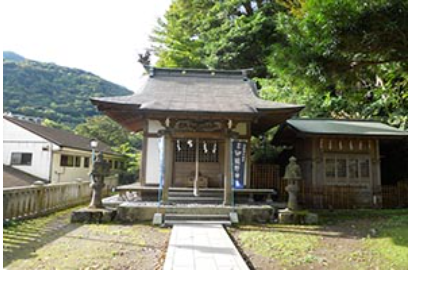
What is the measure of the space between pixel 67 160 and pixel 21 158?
229 centimetres

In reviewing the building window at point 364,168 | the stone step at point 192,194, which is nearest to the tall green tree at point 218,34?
the building window at point 364,168

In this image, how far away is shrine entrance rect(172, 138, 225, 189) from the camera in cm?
977

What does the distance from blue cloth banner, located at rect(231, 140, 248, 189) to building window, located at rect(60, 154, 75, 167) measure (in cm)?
1254

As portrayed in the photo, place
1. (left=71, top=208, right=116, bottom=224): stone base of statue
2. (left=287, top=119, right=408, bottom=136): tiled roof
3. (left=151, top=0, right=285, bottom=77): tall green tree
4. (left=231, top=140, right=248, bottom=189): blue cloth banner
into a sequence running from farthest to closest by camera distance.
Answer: (left=151, top=0, right=285, bottom=77): tall green tree → (left=287, top=119, right=408, bottom=136): tiled roof → (left=231, top=140, right=248, bottom=189): blue cloth banner → (left=71, top=208, right=116, bottom=224): stone base of statue

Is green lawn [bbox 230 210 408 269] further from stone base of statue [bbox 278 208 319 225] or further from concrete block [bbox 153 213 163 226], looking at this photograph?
concrete block [bbox 153 213 163 226]

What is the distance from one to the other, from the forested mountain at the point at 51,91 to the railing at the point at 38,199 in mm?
30304

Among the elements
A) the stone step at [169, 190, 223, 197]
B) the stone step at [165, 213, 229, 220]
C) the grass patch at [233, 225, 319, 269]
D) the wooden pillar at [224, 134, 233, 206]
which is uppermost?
the wooden pillar at [224, 134, 233, 206]

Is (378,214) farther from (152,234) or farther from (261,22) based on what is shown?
(261,22)

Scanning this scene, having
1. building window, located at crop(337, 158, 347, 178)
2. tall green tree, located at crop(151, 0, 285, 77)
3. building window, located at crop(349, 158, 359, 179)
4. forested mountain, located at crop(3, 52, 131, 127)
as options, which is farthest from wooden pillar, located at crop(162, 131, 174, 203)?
forested mountain, located at crop(3, 52, 131, 127)

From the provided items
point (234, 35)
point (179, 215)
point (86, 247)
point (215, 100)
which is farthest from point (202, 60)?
point (86, 247)

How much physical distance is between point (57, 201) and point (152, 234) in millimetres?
4760

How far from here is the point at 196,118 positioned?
26.2 ft

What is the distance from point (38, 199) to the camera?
7973mm

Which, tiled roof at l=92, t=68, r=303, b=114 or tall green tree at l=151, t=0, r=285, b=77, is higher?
tall green tree at l=151, t=0, r=285, b=77
